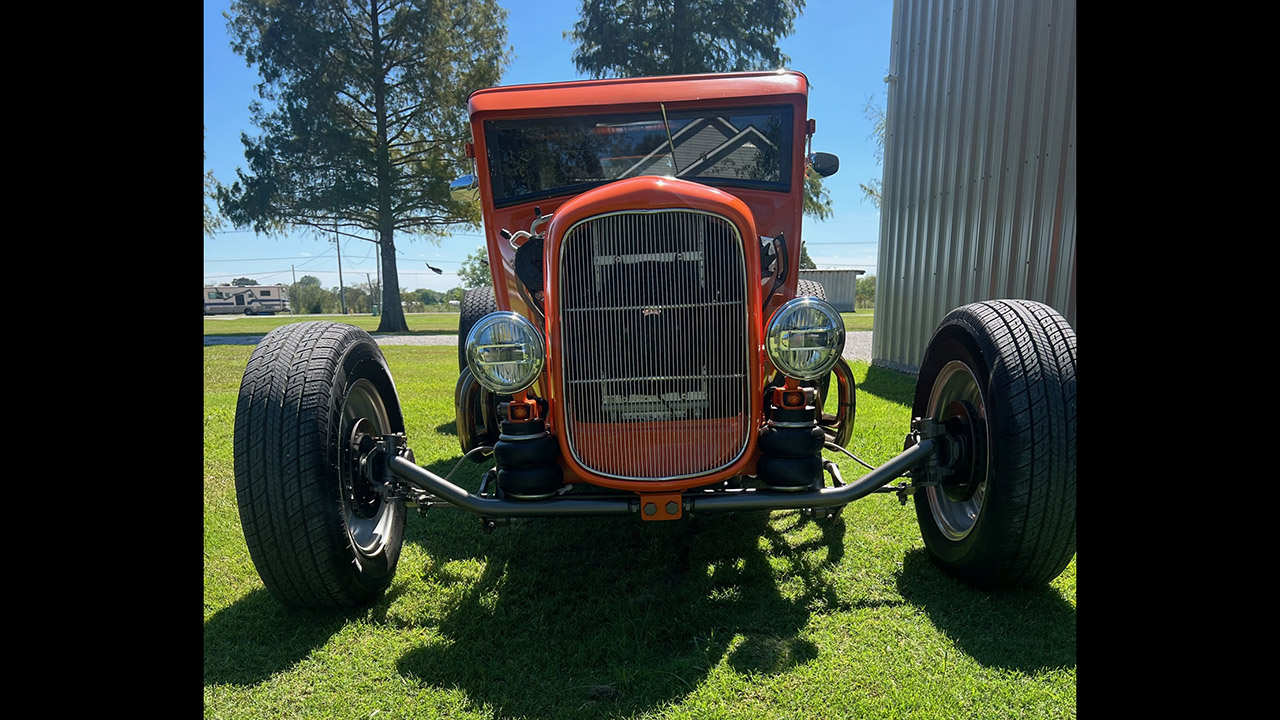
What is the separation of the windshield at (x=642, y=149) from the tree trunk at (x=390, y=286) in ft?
67.3

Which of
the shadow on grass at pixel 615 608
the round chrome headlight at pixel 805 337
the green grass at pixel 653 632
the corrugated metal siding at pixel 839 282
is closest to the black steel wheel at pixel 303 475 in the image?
the green grass at pixel 653 632

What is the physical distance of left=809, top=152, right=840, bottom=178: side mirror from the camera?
3.54m

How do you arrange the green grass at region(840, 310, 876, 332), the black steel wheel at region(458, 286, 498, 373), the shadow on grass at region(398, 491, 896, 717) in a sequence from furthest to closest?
1. the green grass at region(840, 310, 876, 332)
2. the black steel wheel at region(458, 286, 498, 373)
3. the shadow on grass at region(398, 491, 896, 717)

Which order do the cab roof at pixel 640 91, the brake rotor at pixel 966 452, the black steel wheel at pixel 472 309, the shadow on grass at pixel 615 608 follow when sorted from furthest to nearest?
the black steel wheel at pixel 472 309
the cab roof at pixel 640 91
the brake rotor at pixel 966 452
the shadow on grass at pixel 615 608

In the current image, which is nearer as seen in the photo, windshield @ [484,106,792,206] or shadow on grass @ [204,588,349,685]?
shadow on grass @ [204,588,349,685]

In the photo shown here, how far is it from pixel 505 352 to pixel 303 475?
820mm

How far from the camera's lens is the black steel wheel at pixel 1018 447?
222 cm

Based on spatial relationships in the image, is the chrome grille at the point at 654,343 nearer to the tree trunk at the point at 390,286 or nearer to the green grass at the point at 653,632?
the green grass at the point at 653,632

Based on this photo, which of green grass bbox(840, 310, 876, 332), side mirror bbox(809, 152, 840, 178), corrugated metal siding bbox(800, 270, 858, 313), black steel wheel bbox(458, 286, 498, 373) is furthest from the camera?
corrugated metal siding bbox(800, 270, 858, 313)

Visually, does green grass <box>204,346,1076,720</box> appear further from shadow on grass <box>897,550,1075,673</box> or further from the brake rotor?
the brake rotor

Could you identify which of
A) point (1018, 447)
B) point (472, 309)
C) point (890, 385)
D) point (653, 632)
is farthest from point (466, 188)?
point (890, 385)

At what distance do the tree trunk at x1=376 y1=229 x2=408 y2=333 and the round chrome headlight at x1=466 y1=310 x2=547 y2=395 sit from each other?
21607 mm

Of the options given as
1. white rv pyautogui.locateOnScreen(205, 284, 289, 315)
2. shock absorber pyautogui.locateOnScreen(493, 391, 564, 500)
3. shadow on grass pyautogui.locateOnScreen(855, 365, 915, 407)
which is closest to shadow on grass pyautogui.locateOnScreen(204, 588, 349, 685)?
shock absorber pyautogui.locateOnScreen(493, 391, 564, 500)
